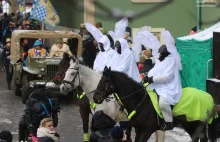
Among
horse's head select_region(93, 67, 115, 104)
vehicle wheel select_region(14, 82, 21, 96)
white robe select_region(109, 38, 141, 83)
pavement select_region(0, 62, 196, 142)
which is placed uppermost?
white robe select_region(109, 38, 141, 83)

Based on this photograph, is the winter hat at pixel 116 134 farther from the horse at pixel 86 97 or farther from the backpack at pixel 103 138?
the horse at pixel 86 97

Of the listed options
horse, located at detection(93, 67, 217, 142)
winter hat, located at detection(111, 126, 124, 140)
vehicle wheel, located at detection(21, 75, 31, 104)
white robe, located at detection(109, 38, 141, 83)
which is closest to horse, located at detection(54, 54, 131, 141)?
horse, located at detection(93, 67, 217, 142)

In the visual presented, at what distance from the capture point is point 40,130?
8367 mm

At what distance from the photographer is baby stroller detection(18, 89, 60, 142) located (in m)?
9.35

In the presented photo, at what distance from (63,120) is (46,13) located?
184 inches

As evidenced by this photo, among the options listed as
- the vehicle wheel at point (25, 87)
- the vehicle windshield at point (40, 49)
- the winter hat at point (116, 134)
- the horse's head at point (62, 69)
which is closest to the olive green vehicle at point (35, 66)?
the vehicle wheel at point (25, 87)

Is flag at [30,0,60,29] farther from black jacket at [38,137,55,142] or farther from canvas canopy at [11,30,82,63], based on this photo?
black jacket at [38,137,55,142]

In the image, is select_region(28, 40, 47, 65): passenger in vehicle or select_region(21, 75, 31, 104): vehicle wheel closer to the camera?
select_region(21, 75, 31, 104): vehicle wheel

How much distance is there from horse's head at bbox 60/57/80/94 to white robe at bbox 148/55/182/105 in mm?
1609

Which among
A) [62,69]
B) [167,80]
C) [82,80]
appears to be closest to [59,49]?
[62,69]

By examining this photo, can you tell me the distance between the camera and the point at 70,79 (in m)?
11.5

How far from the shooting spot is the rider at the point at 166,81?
1002 cm

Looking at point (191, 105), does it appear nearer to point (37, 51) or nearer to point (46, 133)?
point (46, 133)

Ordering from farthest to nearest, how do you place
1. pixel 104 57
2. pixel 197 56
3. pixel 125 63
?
pixel 197 56 < pixel 104 57 < pixel 125 63
